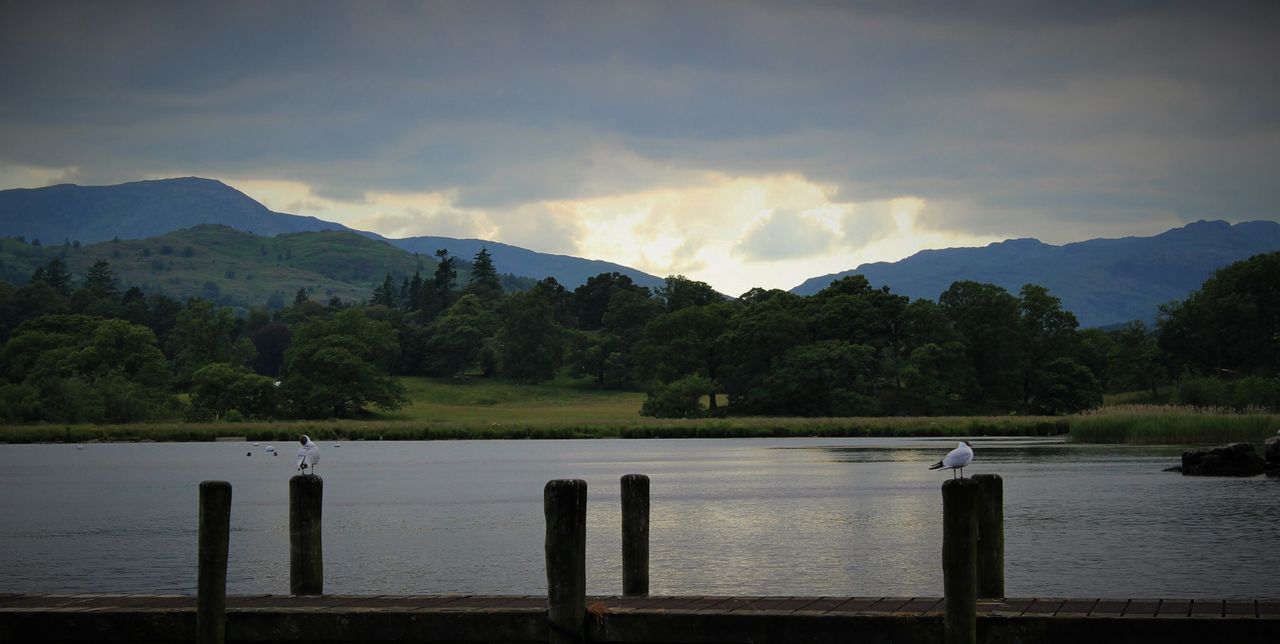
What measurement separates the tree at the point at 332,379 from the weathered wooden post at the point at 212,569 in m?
130

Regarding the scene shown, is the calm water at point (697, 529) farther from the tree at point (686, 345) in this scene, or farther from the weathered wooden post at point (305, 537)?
the tree at point (686, 345)

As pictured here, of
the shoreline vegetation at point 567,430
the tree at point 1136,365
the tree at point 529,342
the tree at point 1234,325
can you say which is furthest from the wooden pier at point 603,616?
the tree at point 529,342

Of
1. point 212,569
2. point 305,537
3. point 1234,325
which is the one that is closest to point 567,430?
point 1234,325

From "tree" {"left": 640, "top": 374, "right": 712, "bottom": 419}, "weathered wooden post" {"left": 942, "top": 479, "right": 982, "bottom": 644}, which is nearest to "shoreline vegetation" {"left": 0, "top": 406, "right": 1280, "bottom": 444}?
"tree" {"left": 640, "top": 374, "right": 712, "bottom": 419}

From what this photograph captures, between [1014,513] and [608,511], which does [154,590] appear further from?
[1014,513]

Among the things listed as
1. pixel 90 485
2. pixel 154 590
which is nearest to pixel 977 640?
pixel 154 590

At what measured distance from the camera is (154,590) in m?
24.4

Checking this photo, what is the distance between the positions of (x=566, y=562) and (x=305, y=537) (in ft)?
16.0

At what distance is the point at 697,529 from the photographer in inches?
1391

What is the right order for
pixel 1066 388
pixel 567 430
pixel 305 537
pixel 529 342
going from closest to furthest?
pixel 305 537
pixel 567 430
pixel 1066 388
pixel 529 342

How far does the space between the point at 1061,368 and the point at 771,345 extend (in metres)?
29.5

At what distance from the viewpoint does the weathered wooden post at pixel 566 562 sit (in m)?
14.3

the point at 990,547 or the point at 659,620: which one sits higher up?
the point at 990,547

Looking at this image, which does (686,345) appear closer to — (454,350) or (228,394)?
(228,394)
